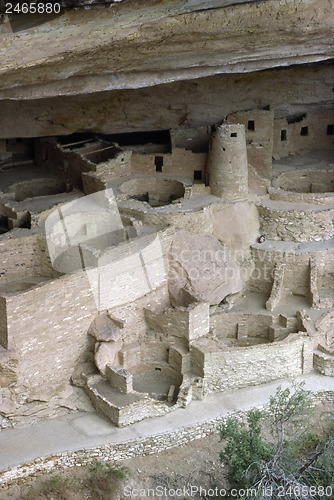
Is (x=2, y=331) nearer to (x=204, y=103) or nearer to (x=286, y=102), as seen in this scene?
(x=204, y=103)

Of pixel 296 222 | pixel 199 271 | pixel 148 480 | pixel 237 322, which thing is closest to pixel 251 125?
pixel 296 222

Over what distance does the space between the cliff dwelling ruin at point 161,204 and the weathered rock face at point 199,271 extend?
0.05 metres

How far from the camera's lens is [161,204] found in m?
21.1

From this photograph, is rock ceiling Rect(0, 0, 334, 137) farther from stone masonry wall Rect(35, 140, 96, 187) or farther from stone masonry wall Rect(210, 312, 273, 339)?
stone masonry wall Rect(210, 312, 273, 339)

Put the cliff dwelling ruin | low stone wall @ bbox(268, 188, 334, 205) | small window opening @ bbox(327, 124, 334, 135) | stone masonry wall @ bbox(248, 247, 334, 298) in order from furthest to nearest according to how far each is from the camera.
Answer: small window opening @ bbox(327, 124, 334, 135), low stone wall @ bbox(268, 188, 334, 205), stone masonry wall @ bbox(248, 247, 334, 298), the cliff dwelling ruin

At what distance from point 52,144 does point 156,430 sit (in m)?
9.26

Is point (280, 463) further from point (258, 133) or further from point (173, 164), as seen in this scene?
point (258, 133)

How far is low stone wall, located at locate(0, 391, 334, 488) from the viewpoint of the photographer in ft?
50.5

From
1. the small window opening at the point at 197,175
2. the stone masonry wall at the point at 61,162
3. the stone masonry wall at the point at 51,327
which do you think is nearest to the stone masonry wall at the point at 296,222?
the small window opening at the point at 197,175

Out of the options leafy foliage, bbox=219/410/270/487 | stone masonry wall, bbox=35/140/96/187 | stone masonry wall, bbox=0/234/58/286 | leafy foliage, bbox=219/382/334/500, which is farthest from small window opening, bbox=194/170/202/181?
leafy foliage, bbox=219/410/270/487

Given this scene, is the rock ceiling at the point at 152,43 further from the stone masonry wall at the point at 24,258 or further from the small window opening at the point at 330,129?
the small window opening at the point at 330,129

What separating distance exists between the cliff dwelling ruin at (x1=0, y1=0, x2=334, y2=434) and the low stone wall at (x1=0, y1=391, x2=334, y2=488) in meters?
0.58

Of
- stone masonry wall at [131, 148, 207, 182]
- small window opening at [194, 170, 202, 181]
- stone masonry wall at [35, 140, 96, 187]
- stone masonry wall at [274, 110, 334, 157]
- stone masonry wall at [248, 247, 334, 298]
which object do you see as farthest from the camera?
stone masonry wall at [274, 110, 334, 157]

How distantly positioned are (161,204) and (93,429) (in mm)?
7139
